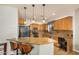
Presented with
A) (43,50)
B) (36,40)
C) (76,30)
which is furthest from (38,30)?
(76,30)

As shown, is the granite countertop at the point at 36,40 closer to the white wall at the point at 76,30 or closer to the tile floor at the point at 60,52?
the tile floor at the point at 60,52

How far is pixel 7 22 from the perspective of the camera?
1363 mm

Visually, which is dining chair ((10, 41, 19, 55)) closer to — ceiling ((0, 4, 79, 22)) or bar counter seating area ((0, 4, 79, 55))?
bar counter seating area ((0, 4, 79, 55))

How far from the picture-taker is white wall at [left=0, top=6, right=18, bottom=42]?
53.2 inches

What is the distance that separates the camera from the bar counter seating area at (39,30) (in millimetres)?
1356

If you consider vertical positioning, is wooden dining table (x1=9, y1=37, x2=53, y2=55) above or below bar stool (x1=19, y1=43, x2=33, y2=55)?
above

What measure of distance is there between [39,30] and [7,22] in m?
0.43

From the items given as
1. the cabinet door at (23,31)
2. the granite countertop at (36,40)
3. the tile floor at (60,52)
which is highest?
the cabinet door at (23,31)

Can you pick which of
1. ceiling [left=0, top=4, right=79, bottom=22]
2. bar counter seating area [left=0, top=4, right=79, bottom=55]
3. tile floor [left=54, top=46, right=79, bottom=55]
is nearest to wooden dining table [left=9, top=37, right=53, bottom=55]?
bar counter seating area [left=0, top=4, right=79, bottom=55]

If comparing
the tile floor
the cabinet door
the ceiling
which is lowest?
the tile floor

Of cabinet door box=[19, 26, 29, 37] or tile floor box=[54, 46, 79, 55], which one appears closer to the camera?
tile floor box=[54, 46, 79, 55]

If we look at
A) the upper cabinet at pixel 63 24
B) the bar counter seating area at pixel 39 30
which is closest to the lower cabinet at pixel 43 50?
the bar counter seating area at pixel 39 30

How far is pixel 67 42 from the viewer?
1480 mm
